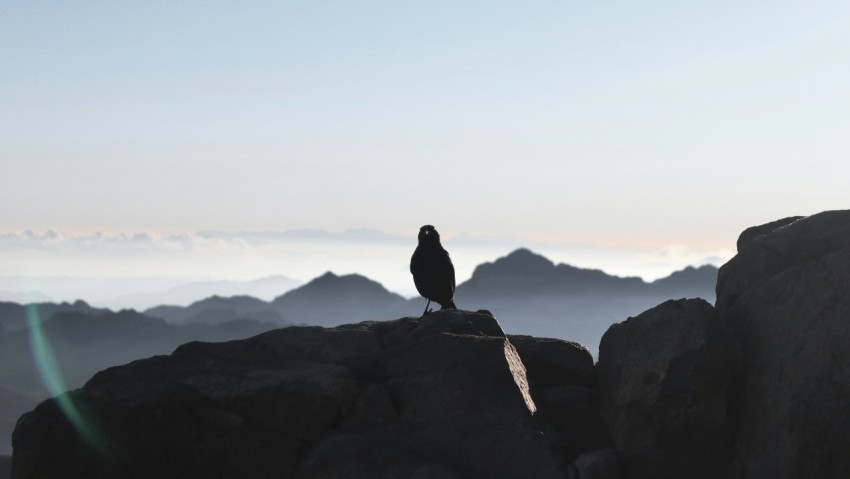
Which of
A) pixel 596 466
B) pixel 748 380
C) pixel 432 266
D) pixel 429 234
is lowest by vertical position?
pixel 596 466

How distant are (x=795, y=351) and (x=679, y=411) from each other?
2.76 m

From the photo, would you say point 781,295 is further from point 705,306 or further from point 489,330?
point 489,330

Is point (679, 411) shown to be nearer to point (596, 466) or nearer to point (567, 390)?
point (596, 466)

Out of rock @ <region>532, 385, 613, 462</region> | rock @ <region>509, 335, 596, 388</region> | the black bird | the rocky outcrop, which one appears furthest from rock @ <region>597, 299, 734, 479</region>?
the black bird

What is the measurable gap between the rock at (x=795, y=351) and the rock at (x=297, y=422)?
177 inches

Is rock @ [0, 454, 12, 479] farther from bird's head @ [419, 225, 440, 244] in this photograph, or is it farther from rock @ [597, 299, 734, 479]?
rock @ [597, 299, 734, 479]

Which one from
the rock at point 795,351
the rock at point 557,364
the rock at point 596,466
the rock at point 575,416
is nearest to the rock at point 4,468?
the rock at point 557,364

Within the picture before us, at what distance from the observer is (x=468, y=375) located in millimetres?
20266

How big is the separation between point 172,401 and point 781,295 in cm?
1384

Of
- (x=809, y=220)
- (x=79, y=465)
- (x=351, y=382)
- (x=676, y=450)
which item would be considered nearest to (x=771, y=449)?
(x=676, y=450)

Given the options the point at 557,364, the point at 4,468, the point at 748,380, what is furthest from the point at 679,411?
the point at 4,468

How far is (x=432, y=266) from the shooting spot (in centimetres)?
2827

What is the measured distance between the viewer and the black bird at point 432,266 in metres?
28.3

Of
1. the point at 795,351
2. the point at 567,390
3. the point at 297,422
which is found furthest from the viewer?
the point at 567,390
